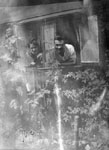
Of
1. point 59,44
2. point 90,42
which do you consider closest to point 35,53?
point 59,44

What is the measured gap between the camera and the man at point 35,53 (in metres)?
3.01

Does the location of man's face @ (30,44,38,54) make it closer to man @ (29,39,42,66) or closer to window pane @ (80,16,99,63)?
man @ (29,39,42,66)

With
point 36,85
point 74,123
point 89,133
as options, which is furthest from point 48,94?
point 89,133

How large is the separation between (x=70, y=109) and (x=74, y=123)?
0.19 metres

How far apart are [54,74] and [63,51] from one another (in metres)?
0.33

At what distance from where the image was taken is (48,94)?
307 centimetres

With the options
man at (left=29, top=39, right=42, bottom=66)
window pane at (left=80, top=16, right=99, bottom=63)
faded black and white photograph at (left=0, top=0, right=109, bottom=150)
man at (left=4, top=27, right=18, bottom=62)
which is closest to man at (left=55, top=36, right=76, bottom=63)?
faded black and white photograph at (left=0, top=0, right=109, bottom=150)

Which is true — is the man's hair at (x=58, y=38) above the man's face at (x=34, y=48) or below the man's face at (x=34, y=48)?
above

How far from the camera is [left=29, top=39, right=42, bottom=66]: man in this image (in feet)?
9.87

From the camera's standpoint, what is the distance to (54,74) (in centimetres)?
302

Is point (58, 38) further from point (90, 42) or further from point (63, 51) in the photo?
point (90, 42)

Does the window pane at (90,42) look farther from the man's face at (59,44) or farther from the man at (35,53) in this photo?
the man at (35,53)

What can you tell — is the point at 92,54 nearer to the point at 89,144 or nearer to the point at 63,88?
the point at 63,88

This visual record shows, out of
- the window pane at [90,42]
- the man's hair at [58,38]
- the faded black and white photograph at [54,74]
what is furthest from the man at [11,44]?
the window pane at [90,42]
